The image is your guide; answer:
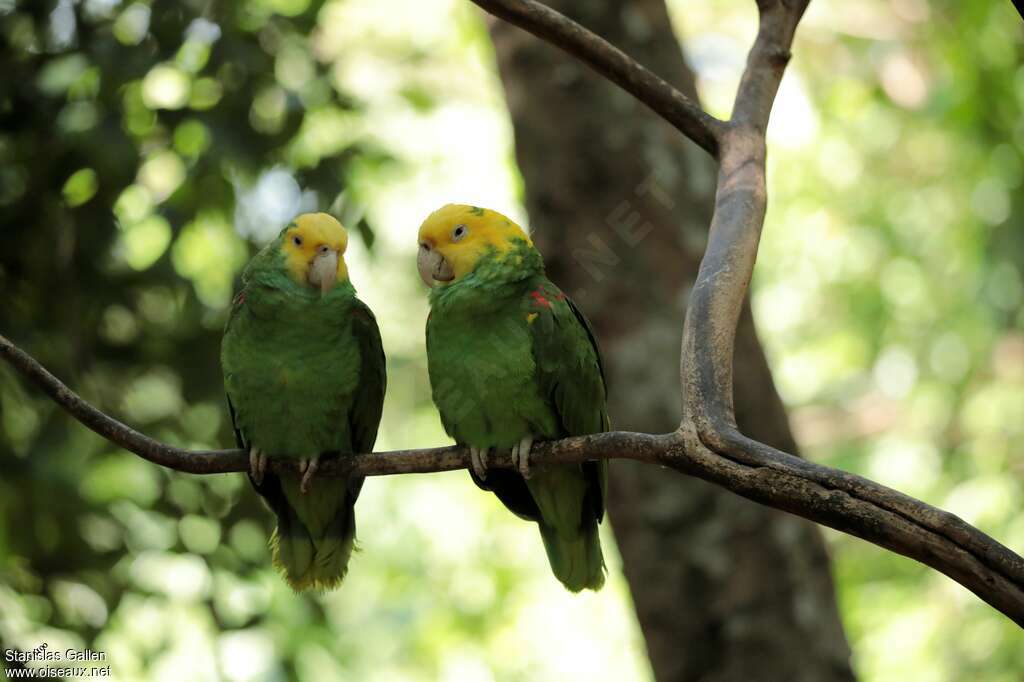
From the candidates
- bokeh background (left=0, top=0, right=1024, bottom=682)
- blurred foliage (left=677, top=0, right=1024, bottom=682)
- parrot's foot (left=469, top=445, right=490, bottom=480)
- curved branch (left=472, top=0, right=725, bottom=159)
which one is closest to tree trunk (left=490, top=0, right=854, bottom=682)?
bokeh background (left=0, top=0, right=1024, bottom=682)

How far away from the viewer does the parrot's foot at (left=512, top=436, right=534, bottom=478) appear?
7.00 ft

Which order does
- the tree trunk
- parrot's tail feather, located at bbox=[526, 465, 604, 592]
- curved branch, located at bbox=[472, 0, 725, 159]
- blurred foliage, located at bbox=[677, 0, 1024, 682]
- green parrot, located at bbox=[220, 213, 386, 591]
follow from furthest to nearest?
blurred foliage, located at bbox=[677, 0, 1024, 682] → the tree trunk → parrot's tail feather, located at bbox=[526, 465, 604, 592] → green parrot, located at bbox=[220, 213, 386, 591] → curved branch, located at bbox=[472, 0, 725, 159]

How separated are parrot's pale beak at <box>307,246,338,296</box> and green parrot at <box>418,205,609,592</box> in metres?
0.19

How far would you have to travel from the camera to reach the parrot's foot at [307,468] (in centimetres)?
222

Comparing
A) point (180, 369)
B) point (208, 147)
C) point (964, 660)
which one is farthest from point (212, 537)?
point (964, 660)

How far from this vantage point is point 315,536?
2.38 m

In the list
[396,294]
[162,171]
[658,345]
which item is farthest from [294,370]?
[396,294]

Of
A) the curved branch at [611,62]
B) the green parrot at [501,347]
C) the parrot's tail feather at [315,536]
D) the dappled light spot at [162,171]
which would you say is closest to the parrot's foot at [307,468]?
the parrot's tail feather at [315,536]

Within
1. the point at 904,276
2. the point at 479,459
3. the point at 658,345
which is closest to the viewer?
the point at 479,459

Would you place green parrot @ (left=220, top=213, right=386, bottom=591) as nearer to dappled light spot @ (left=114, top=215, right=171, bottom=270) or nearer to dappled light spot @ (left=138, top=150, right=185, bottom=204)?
dappled light spot @ (left=114, top=215, right=171, bottom=270)

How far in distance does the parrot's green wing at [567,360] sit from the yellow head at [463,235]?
0.14 m

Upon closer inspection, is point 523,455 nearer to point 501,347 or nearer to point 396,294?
point 501,347

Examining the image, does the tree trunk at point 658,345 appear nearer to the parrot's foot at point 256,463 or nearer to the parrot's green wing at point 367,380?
the parrot's green wing at point 367,380

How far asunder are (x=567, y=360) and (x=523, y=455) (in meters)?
0.22
